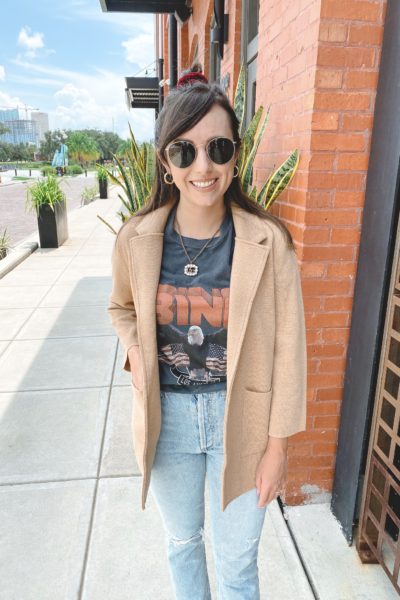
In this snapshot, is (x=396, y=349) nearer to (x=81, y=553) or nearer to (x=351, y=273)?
(x=351, y=273)

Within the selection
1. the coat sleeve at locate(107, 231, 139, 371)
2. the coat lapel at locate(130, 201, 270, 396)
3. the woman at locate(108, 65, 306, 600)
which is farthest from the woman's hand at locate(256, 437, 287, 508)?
the coat sleeve at locate(107, 231, 139, 371)

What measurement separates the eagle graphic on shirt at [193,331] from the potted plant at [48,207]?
891cm

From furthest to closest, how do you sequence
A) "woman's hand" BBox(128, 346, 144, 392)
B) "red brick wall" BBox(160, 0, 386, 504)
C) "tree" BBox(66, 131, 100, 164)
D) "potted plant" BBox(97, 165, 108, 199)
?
"tree" BBox(66, 131, 100, 164) → "potted plant" BBox(97, 165, 108, 199) → "red brick wall" BBox(160, 0, 386, 504) → "woman's hand" BBox(128, 346, 144, 392)

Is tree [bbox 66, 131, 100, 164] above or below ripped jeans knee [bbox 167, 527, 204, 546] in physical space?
above

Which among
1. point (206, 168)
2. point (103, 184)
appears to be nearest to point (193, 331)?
point (206, 168)

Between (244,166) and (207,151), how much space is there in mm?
1237

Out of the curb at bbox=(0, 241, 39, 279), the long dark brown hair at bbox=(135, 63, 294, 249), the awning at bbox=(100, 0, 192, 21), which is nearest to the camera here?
the long dark brown hair at bbox=(135, 63, 294, 249)

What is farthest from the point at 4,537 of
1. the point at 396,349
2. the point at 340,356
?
the point at 396,349

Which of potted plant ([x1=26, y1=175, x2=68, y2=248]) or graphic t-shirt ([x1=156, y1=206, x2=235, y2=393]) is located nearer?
graphic t-shirt ([x1=156, y1=206, x2=235, y2=393])

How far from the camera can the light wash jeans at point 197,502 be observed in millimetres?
1647

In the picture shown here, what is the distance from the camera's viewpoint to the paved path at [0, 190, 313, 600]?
7.66 ft

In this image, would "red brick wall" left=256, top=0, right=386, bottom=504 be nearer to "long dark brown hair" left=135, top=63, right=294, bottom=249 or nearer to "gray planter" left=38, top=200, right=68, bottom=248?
"long dark brown hair" left=135, top=63, right=294, bottom=249

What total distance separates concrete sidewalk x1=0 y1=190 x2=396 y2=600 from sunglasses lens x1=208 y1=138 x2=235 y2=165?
203 centimetres

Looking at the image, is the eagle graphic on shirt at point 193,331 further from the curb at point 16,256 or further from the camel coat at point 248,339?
the curb at point 16,256
